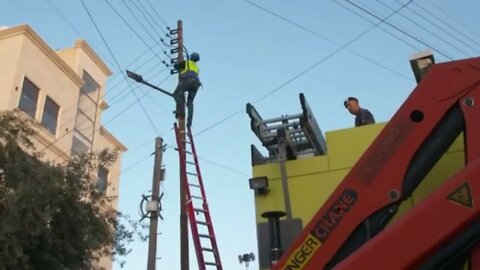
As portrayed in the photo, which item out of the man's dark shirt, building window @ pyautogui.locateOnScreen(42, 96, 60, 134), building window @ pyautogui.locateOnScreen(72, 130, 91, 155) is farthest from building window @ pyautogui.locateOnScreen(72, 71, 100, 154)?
the man's dark shirt

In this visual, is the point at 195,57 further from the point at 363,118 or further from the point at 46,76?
the point at 363,118

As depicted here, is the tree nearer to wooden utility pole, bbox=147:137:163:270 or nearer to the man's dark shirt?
wooden utility pole, bbox=147:137:163:270

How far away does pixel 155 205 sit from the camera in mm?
12008

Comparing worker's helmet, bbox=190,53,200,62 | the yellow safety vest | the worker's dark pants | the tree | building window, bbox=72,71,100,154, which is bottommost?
the tree

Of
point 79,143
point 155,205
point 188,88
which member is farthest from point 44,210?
point 79,143

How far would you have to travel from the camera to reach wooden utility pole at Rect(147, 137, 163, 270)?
1148cm

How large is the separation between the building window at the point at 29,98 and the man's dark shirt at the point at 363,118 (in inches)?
434

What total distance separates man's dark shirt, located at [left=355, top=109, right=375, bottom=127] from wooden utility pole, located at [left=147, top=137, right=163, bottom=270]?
21.7 ft

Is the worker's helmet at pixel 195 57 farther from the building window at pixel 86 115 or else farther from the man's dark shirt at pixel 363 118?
the man's dark shirt at pixel 363 118

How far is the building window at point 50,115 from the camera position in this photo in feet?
51.2

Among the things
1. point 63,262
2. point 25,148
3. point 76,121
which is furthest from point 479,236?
point 76,121

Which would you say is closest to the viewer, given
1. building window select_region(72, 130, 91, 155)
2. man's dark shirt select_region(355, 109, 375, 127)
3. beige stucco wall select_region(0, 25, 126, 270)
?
man's dark shirt select_region(355, 109, 375, 127)

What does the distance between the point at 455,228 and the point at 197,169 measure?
7870mm

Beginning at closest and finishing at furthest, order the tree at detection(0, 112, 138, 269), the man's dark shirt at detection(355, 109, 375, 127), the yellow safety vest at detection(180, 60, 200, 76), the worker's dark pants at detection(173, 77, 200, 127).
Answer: the man's dark shirt at detection(355, 109, 375, 127)
the tree at detection(0, 112, 138, 269)
the worker's dark pants at detection(173, 77, 200, 127)
the yellow safety vest at detection(180, 60, 200, 76)
